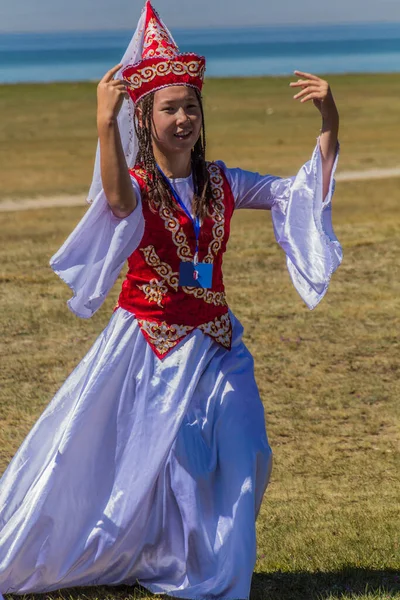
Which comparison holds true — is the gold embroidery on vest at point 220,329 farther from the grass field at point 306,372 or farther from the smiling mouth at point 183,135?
the grass field at point 306,372

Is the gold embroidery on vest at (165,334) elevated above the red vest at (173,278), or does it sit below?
below

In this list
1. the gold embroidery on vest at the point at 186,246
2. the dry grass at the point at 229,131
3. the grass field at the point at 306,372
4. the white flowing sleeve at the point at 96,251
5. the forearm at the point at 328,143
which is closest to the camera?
the white flowing sleeve at the point at 96,251

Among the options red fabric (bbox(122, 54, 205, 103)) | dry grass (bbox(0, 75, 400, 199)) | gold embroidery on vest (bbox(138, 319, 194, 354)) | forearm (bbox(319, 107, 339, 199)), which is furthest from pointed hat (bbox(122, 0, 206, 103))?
dry grass (bbox(0, 75, 400, 199))

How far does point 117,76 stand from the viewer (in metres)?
4.09

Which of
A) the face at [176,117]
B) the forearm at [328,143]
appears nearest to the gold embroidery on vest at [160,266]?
the face at [176,117]

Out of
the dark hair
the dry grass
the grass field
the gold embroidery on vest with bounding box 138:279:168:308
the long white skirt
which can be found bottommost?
the dry grass

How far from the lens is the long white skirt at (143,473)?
13.3ft

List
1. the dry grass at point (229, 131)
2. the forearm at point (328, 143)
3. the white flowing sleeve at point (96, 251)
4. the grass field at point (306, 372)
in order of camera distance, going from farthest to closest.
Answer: the dry grass at point (229, 131) < the grass field at point (306, 372) < the forearm at point (328, 143) < the white flowing sleeve at point (96, 251)

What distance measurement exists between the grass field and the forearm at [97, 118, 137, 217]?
1419 millimetres

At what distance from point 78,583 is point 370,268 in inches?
260

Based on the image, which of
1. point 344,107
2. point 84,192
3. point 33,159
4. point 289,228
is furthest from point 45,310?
point 344,107

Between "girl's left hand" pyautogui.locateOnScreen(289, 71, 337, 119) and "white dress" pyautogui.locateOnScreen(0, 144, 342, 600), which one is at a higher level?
"girl's left hand" pyautogui.locateOnScreen(289, 71, 337, 119)

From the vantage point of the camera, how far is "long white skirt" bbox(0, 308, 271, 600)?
405 cm

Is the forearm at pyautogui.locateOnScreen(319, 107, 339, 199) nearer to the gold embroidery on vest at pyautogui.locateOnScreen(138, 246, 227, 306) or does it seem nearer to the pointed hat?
the pointed hat
